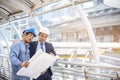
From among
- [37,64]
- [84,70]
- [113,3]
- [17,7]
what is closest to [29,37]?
[37,64]

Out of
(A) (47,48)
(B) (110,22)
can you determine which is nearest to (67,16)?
(B) (110,22)

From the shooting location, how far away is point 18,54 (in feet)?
9.62

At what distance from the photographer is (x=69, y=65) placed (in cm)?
351

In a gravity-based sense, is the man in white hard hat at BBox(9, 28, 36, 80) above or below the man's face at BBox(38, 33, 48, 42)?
below

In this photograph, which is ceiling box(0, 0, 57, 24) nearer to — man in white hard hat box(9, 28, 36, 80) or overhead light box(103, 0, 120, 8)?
man in white hard hat box(9, 28, 36, 80)

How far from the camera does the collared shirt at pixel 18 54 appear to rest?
287cm

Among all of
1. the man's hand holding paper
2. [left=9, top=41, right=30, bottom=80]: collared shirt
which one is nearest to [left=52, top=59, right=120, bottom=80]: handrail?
the man's hand holding paper

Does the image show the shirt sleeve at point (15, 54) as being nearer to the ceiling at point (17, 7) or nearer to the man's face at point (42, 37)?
the man's face at point (42, 37)

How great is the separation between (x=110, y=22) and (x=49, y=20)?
1.62 m

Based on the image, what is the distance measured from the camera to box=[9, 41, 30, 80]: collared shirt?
2865 millimetres

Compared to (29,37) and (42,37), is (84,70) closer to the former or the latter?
(42,37)

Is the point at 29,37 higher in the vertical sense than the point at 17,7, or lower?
lower

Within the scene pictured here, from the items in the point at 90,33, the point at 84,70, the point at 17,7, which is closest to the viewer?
the point at 84,70

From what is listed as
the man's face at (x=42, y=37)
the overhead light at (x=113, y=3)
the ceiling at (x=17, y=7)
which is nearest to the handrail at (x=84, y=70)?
the man's face at (x=42, y=37)
